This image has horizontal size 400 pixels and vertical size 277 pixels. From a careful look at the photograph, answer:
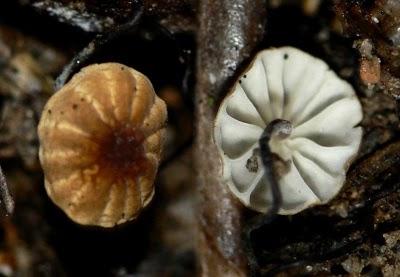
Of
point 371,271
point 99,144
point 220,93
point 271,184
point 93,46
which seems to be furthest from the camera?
point 93,46

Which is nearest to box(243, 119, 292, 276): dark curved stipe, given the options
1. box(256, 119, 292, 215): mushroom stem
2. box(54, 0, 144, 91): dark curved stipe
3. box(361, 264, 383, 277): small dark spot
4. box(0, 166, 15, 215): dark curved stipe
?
box(256, 119, 292, 215): mushroom stem

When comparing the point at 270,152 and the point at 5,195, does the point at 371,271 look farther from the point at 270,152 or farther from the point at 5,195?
the point at 5,195

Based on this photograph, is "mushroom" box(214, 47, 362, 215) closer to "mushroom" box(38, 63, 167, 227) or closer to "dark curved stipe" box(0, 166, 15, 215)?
"mushroom" box(38, 63, 167, 227)

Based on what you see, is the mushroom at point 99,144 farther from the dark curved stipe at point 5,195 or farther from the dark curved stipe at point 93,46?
the dark curved stipe at point 93,46

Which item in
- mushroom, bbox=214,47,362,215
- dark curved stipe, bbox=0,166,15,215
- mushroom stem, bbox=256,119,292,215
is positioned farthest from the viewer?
dark curved stipe, bbox=0,166,15,215

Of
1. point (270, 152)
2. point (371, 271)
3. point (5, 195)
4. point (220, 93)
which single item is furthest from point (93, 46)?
point (371, 271)

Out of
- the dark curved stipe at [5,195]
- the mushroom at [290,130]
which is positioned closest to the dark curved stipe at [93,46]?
the dark curved stipe at [5,195]
